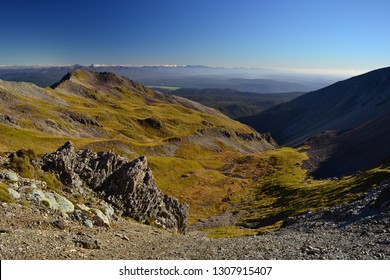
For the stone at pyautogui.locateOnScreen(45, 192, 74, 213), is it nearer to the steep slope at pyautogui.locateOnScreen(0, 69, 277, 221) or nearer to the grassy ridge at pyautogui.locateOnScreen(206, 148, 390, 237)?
the grassy ridge at pyautogui.locateOnScreen(206, 148, 390, 237)

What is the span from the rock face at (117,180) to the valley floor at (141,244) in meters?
10.3

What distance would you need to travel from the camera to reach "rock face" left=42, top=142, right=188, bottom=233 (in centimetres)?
4550

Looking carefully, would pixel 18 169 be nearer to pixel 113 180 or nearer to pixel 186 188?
pixel 113 180

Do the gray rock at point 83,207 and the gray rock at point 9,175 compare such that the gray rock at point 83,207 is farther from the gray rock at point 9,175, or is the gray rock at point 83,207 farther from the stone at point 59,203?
the gray rock at point 9,175

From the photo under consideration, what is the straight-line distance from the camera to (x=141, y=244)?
3250cm

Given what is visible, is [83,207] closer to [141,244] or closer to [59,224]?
[59,224]

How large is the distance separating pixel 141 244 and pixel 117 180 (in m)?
21.9

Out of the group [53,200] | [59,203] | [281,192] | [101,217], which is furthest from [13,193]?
[281,192]

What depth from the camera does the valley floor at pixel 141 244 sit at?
25.0m

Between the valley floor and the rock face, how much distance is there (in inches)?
407

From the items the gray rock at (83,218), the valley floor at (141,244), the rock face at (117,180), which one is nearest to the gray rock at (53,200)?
the gray rock at (83,218)

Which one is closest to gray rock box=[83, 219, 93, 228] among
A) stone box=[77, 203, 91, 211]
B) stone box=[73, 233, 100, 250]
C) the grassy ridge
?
stone box=[77, 203, 91, 211]
